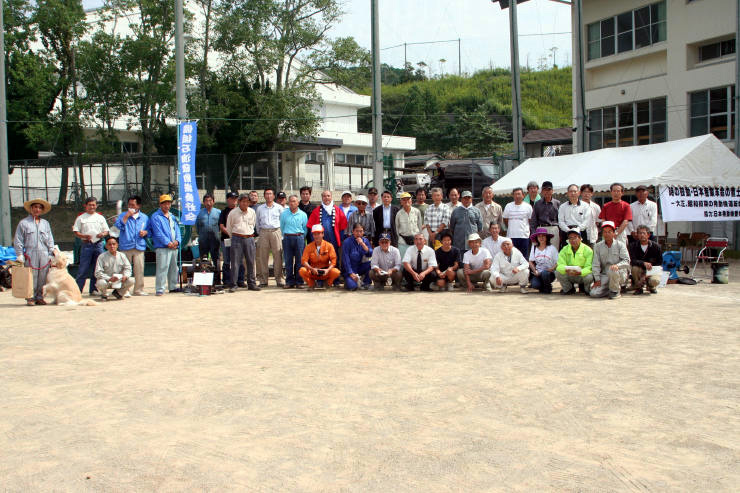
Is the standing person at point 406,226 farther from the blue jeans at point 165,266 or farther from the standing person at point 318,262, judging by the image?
the blue jeans at point 165,266

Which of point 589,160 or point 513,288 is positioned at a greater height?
point 589,160

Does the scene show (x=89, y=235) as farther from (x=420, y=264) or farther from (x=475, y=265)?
(x=475, y=265)

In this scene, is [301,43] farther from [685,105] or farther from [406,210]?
[406,210]

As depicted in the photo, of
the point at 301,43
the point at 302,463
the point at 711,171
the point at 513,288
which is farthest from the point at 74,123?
the point at 302,463

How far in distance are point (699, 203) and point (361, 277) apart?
742 cm

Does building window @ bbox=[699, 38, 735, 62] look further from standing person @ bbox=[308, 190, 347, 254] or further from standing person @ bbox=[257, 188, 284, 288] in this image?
standing person @ bbox=[257, 188, 284, 288]

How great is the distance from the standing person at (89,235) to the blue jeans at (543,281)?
25.1 ft

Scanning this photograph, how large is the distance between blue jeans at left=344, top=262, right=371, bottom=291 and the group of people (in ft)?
0.07

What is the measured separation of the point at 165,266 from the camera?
12594 mm

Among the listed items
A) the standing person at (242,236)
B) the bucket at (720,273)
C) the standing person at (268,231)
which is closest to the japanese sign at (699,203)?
the bucket at (720,273)

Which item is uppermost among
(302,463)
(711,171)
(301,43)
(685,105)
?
(301,43)

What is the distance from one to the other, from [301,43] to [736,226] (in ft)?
63.4

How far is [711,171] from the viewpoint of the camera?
15.0 metres

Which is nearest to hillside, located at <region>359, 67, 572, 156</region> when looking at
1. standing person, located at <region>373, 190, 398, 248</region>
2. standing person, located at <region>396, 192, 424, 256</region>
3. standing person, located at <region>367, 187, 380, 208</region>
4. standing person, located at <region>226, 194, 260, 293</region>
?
standing person, located at <region>367, 187, 380, 208</region>
